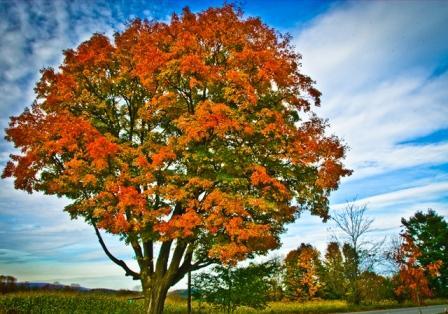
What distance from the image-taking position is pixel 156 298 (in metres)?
16.4

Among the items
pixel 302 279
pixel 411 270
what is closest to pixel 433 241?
pixel 302 279

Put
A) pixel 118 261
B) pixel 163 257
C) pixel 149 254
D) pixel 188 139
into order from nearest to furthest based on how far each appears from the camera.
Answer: pixel 188 139 < pixel 163 257 < pixel 118 261 < pixel 149 254

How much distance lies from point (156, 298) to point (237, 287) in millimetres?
3508

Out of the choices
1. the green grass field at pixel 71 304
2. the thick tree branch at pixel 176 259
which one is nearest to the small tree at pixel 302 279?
the green grass field at pixel 71 304

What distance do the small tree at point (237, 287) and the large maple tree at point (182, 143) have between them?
1.07m

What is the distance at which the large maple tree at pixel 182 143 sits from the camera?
549 inches

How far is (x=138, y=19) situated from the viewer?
1741 centimetres

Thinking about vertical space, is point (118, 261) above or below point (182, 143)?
below

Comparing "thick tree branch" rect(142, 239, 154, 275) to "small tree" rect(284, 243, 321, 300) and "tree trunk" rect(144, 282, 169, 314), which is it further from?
"small tree" rect(284, 243, 321, 300)

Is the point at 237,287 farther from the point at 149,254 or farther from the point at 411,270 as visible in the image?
the point at 411,270

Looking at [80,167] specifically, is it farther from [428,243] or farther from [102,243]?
[428,243]

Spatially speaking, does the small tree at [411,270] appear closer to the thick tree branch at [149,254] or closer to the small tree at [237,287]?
the small tree at [237,287]

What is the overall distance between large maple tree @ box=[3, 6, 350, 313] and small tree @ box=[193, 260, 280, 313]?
1069 millimetres

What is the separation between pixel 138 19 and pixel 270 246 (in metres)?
11.6
